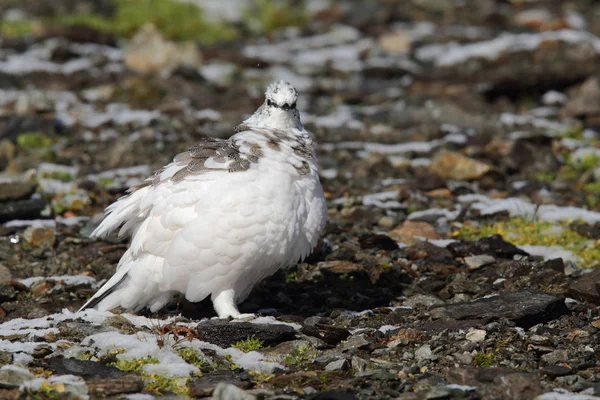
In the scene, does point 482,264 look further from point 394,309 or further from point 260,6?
point 260,6

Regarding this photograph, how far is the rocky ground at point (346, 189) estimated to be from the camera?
5.00 metres

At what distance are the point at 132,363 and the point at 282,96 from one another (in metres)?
2.36

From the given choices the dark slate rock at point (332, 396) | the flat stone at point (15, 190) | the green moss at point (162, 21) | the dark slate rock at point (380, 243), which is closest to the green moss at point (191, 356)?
the dark slate rock at point (332, 396)

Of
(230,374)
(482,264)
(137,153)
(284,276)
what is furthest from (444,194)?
(230,374)

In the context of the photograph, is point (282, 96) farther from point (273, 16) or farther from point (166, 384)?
point (273, 16)

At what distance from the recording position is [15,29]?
→ 619 inches

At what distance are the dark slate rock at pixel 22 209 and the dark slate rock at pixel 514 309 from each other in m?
4.31

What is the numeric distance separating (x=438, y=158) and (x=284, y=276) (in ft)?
11.8

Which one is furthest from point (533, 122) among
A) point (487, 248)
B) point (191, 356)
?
point (191, 356)

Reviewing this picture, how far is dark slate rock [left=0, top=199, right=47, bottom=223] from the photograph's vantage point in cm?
822

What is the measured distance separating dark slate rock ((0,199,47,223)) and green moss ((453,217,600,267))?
13.3 feet

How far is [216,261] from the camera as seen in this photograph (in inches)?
219

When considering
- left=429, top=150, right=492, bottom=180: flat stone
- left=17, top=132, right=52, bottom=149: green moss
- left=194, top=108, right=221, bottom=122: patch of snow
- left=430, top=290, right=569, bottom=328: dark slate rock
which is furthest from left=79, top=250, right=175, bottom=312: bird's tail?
left=194, top=108, right=221, bottom=122: patch of snow

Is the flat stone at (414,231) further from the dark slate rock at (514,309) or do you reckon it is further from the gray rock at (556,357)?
the gray rock at (556,357)
